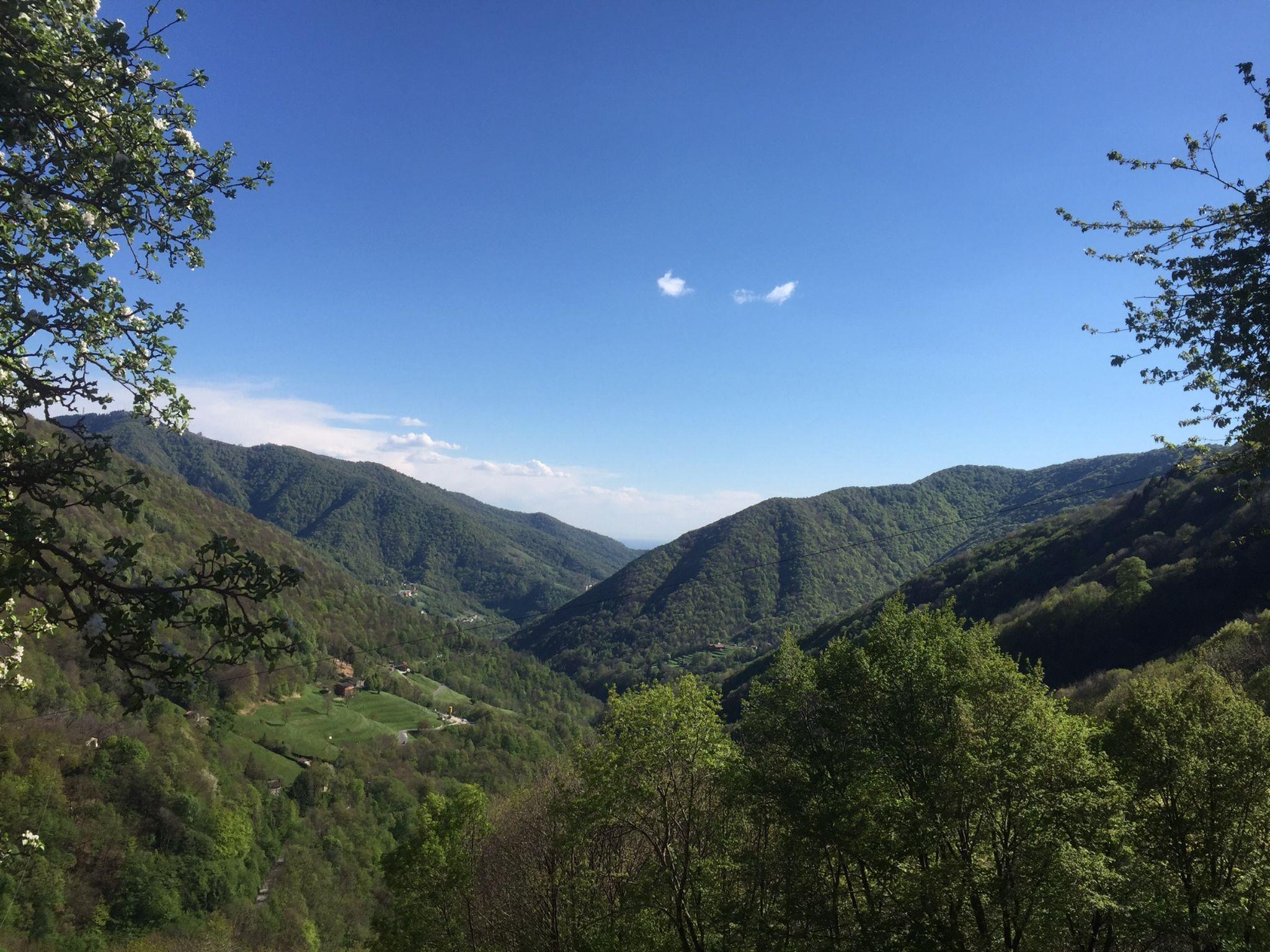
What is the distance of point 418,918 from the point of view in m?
19.0

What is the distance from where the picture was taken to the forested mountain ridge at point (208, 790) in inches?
1967

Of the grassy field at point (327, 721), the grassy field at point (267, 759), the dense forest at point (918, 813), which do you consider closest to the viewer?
the dense forest at point (918, 813)

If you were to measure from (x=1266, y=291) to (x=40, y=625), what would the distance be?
12687 millimetres

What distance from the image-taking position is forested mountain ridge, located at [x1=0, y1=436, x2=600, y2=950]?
49969 millimetres

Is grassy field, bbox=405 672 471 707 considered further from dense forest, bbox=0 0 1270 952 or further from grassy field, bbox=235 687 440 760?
dense forest, bbox=0 0 1270 952

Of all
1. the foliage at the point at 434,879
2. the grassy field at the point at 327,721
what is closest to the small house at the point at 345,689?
the grassy field at the point at 327,721

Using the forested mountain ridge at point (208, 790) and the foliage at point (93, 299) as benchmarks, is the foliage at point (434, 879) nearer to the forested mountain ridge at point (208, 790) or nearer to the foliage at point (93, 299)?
the forested mountain ridge at point (208, 790)

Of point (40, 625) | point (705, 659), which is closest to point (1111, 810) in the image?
point (40, 625)

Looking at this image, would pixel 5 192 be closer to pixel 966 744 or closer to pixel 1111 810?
pixel 966 744

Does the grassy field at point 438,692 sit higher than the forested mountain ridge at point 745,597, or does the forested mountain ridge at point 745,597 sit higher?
the forested mountain ridge at point 745,597

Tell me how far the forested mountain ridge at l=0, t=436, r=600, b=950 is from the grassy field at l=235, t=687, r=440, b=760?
512mm

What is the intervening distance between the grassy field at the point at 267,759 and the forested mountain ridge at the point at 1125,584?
64.1 m

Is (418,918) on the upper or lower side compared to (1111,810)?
lower

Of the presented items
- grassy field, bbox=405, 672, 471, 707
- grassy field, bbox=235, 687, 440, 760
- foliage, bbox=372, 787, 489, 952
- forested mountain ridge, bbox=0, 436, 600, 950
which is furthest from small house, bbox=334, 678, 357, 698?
foliage, bbox=372, 787, 489, 952
